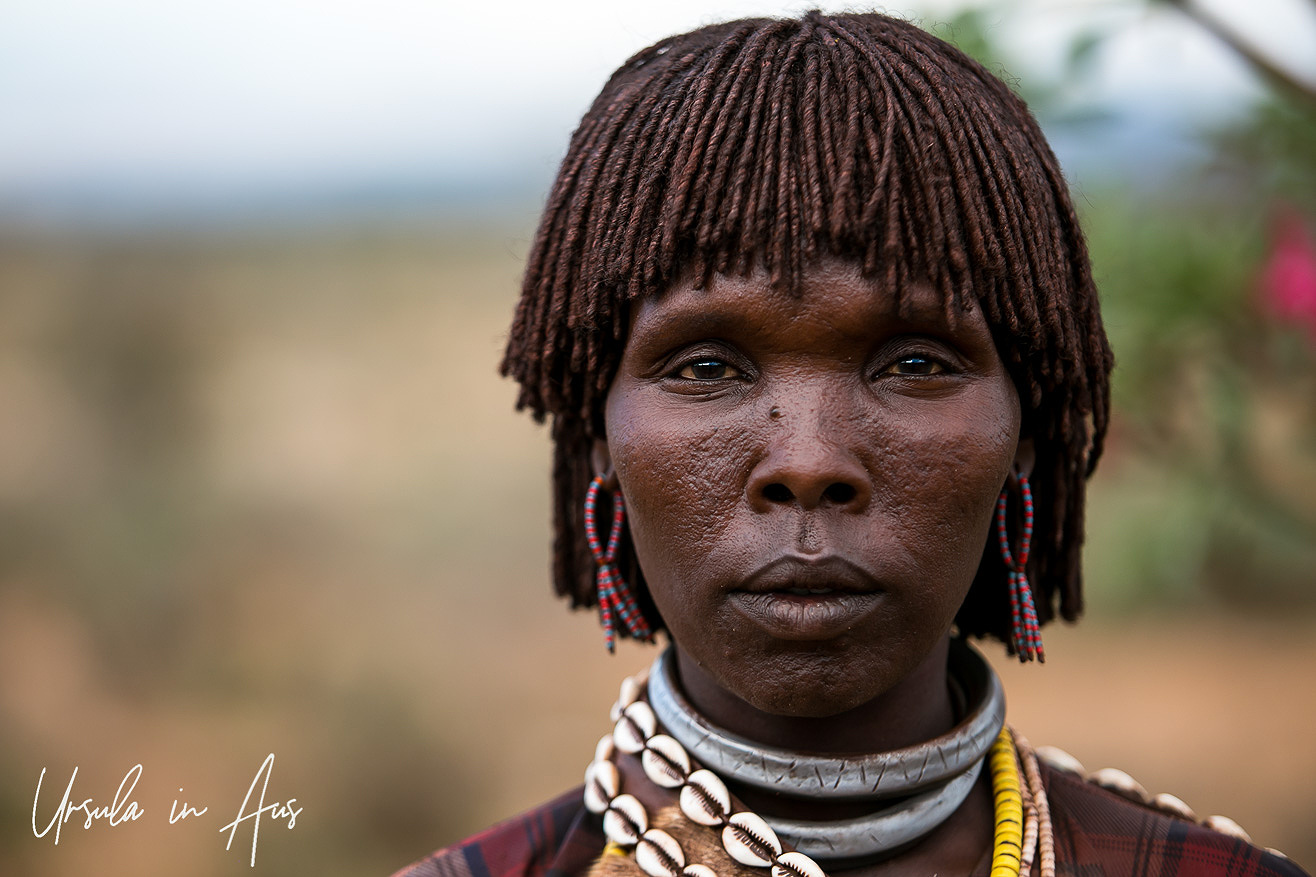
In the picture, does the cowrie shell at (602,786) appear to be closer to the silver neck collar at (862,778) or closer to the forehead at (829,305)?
the silver neck collar at (862,778)

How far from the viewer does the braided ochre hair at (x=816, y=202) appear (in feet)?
5.50

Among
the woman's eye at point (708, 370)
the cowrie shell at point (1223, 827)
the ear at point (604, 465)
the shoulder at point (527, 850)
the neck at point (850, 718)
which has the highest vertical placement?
the woman's eye at point (708, 370)

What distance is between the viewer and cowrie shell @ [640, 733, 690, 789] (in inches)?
72.9

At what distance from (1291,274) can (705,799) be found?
2.53 metres

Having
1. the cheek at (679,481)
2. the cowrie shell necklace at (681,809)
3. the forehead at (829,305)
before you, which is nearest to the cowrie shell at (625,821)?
the cowrie shell necklace at (681,809)

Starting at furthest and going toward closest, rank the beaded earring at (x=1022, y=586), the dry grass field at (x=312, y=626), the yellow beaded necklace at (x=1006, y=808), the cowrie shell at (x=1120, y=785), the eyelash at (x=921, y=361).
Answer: the dry grass field at (x=312, y=626)
the cowrie shell at (x=1120, y=785)
the beaded earring at (x=1022, y=586)
the yellow beaded necklace at (x=1006, y=808)
the eyelash at (x=921, y=361)

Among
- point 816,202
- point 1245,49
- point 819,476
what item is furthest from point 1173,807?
point 1245,49

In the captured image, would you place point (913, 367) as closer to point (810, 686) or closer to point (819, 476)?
point (819, 476)

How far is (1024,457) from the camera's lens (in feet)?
6.49

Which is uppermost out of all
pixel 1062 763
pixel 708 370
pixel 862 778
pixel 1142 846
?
pixel 708 370

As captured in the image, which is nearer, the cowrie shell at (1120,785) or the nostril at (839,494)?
the nostril at (839,494)

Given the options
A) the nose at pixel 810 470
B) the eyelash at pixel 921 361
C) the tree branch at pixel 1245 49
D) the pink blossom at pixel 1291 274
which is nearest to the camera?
the nose at pixel 810 470

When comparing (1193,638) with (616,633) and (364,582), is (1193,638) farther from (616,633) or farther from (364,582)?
(616,633)

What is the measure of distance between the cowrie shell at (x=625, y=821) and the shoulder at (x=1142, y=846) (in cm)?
67
